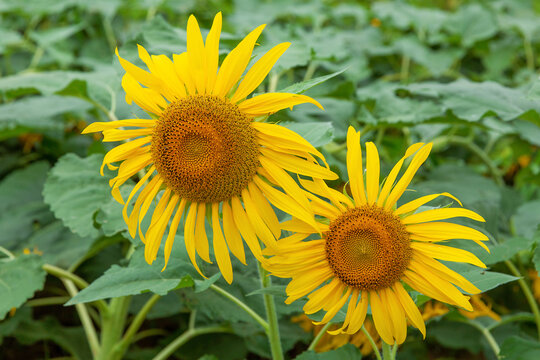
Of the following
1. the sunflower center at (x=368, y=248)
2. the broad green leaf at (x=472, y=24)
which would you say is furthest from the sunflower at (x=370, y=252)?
the broad green leaf at (x=472, y=24)

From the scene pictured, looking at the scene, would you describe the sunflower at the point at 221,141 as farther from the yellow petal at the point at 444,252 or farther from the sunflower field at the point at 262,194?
the yellow petal at the point at 444,252

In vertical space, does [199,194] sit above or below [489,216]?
above

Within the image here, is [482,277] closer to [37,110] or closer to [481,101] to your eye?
[481,101]

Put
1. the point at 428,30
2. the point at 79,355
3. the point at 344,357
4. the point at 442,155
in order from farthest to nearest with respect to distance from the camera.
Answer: the point at 428,30 → the point at 442,155 → the point at 79,355 → the point at 344,357

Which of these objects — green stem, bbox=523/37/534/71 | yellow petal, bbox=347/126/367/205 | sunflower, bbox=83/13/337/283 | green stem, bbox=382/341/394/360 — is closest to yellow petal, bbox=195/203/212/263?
sunflower, bbox=83/13/337/283

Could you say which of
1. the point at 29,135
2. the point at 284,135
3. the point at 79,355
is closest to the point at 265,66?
the point at 284,135

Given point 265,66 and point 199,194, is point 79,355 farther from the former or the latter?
point 265,66
